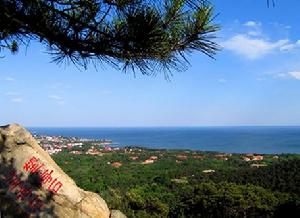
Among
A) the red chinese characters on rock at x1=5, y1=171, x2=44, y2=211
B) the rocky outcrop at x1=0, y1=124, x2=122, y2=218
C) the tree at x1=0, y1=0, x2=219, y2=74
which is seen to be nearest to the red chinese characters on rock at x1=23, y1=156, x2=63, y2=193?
the rocky outcrop at x1=0, y1=124, x2=122, y2=218

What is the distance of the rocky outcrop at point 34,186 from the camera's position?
6.17m

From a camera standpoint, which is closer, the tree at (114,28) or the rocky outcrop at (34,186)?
the tree at (114,28)

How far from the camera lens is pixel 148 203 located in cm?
2178

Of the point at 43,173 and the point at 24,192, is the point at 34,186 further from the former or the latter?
the point at 43,173

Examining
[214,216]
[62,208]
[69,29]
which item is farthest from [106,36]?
[214,216]

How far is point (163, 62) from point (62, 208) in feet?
11.3

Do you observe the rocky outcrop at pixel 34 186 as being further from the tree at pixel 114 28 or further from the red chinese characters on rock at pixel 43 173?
the tree at pixel 114 28

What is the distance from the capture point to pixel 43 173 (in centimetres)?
654

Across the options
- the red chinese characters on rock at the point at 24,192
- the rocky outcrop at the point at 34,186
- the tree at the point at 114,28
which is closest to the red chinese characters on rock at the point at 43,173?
the rocky outcrop at the point at 34,186

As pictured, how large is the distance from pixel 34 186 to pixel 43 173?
0.27m

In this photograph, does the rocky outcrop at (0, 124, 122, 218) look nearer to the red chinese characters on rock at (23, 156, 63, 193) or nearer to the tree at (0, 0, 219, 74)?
the red chinese characters on rock at (23, 156, 63, 193)

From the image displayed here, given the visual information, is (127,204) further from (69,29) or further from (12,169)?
(69,29)

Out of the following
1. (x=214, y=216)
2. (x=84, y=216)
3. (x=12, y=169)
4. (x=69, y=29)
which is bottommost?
(x=214, y=216)

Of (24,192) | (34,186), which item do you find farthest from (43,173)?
(24,192)
